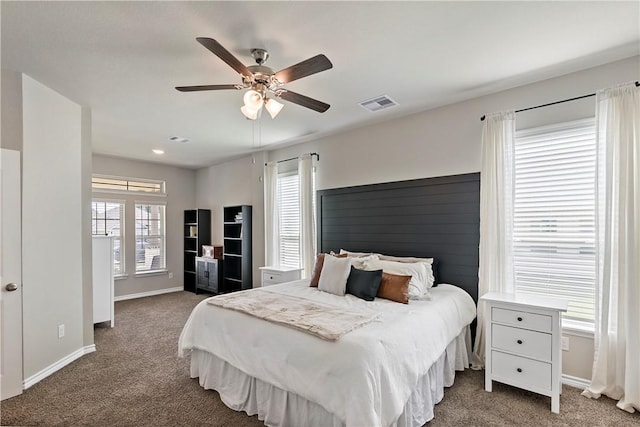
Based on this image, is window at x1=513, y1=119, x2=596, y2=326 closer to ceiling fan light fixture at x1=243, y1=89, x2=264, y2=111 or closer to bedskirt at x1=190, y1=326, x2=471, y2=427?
bedskirt at x1=190, y1=326, x2=471, y2=427

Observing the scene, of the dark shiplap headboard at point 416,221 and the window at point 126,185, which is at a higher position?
the window at point 126,185

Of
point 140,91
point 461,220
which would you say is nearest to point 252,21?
point 140,91

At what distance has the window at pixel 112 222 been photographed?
5730 mm

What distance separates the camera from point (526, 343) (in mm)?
2473

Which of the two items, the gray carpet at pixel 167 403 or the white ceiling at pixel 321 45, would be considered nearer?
the white ceiling at pixel 321 45

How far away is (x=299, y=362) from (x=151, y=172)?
233 inches

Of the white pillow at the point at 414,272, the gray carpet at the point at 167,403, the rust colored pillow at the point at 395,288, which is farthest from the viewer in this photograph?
the white pillow at the point at 414,272

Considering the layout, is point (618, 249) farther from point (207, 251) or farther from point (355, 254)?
point (207, 251)

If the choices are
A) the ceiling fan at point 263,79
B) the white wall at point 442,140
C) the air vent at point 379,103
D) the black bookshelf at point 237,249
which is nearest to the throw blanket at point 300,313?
the ceiling fan at point 263,79

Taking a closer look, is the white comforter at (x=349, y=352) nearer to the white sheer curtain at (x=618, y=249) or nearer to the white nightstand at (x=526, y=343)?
the white nightstand at (x=526, y=343)

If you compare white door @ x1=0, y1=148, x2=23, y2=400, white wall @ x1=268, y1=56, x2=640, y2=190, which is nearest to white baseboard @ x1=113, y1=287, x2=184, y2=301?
white door @ x1=0, y1=148, x2=23, y2=400

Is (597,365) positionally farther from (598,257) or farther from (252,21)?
(252,21)

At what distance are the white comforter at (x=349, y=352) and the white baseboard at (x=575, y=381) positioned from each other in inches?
37.2

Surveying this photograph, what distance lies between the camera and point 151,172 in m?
6.48
